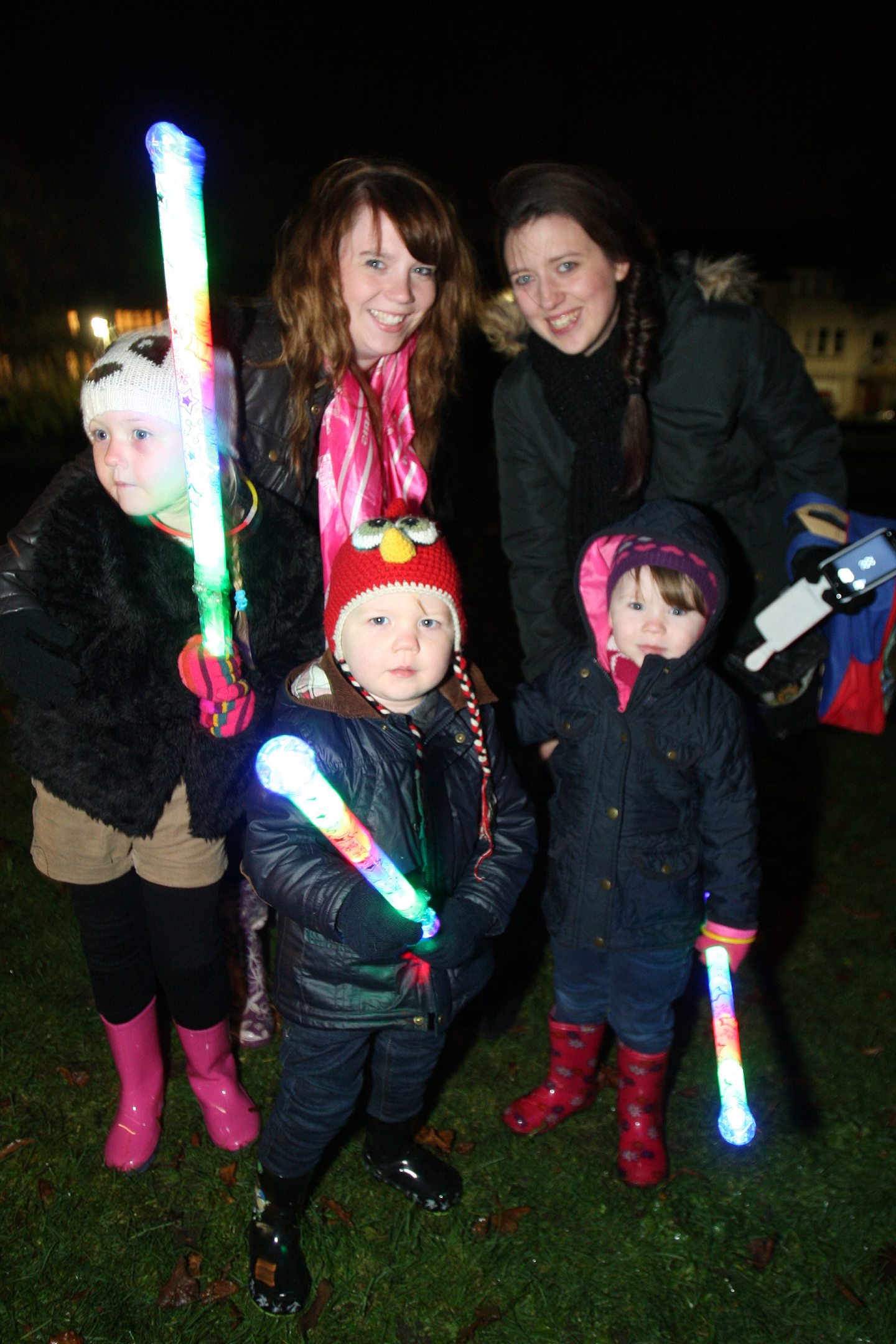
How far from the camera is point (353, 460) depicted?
116 inches

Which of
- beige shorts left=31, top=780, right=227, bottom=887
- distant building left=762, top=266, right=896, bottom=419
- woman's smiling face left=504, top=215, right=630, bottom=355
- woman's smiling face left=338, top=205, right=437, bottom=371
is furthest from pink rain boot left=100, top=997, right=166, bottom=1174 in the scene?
distant building left=762, top=266, right=896, bottom=419

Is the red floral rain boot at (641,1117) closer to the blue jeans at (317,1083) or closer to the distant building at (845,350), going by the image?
the blue jeans at (317,1083)

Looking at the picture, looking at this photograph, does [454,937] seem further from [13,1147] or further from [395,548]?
[13,1147]

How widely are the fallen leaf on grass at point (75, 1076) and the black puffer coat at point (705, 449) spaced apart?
2.05 metres

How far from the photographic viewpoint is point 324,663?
2.40 metres

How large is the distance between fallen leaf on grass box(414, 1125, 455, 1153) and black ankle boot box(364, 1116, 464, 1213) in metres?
0.21

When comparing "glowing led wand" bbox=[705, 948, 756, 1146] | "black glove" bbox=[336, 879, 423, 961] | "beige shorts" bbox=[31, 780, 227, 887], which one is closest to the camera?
"glowing led wand" bbox=[705, 948, 756, 1146]

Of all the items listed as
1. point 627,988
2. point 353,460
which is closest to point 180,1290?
point 627,988

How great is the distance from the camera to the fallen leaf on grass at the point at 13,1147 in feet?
9.93

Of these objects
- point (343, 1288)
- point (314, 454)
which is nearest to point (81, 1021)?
point (343, 1288)

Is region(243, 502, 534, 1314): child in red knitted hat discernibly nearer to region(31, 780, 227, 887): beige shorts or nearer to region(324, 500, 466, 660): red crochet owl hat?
region(324, 500, 466, 660): red crochet owl hat

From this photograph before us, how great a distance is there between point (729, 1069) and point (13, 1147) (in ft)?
7.49

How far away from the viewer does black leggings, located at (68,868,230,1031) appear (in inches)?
110

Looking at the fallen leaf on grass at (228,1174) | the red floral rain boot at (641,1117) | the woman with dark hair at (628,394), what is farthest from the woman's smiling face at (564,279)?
the fallen leaf on grass at (228,1174)
